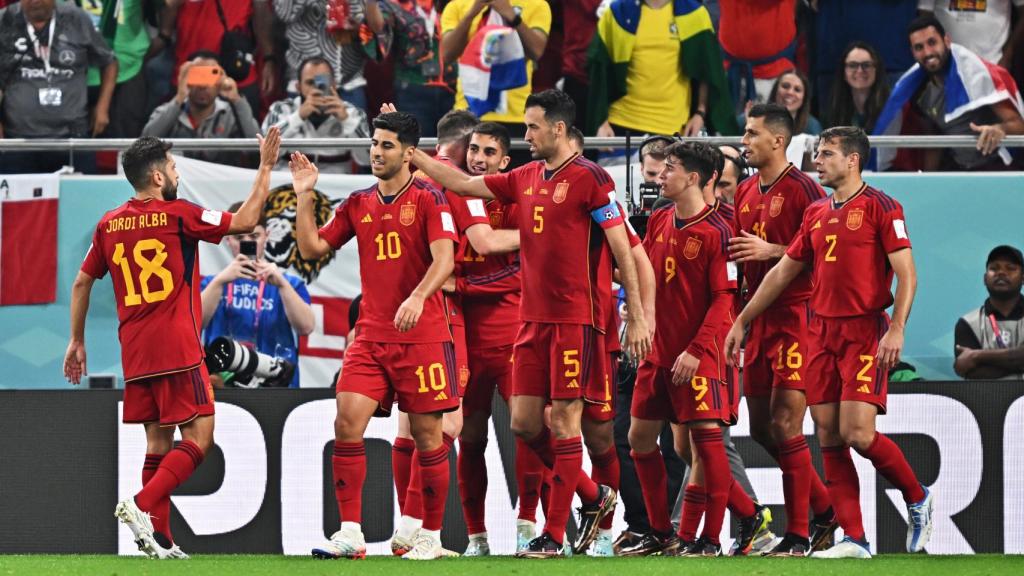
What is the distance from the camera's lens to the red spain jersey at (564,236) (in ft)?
26.0

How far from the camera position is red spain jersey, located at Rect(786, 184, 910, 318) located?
319 inches

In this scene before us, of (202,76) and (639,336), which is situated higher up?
(202,76)

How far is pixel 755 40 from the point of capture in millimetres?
12180

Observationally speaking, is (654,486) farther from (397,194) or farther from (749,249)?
(397,194)

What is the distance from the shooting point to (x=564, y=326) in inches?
313

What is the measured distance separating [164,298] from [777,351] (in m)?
3.35

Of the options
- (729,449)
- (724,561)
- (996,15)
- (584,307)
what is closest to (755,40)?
(996,15)

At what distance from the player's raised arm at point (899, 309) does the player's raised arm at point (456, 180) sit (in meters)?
2.17

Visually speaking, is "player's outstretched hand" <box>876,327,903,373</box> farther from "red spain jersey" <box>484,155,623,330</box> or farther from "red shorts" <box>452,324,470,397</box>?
"red shorts" <box>452,324,470,397</box>

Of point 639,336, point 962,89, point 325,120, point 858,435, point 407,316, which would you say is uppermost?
point 962,89

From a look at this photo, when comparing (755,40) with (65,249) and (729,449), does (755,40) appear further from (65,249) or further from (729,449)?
(65,249)

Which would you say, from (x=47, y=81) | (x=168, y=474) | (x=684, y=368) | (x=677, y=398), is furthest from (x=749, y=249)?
(x=47, y=81)

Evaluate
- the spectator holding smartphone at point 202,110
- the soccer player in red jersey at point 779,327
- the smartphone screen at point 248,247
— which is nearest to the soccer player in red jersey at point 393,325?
the soccer player in red jersey at point 779,327

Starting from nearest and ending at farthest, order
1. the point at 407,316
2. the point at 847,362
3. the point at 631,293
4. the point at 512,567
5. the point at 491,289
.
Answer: the point at 512,567 → the point at 407,316 → the point at 631,293 → the point at 847,362 → the point at 491,289
